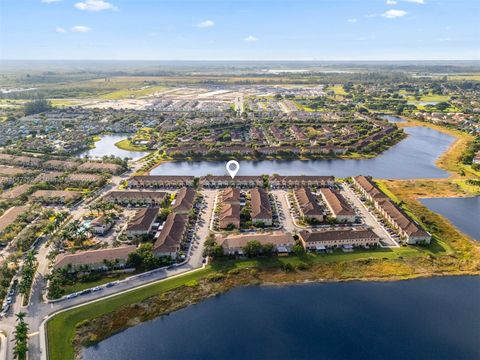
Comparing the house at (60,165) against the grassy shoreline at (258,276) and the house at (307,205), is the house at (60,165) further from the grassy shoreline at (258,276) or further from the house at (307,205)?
the house at (307,205)

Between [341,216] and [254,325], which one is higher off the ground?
[341,216]

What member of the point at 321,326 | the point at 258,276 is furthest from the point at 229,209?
the point at 321,326

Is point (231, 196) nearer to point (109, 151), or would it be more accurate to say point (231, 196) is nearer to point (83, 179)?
point (83, 179)

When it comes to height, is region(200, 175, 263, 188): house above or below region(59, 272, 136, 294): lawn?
above

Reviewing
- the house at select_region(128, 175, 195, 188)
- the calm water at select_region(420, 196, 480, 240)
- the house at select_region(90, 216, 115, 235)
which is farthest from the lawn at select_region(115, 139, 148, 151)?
the calm water at select_region(420, 196, 480, 240)

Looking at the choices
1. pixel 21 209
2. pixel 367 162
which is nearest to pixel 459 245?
pixel 367 162

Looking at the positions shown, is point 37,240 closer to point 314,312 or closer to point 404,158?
point 314,312

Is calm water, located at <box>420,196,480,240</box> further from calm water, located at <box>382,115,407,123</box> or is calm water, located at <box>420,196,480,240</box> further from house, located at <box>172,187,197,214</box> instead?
calm water, located at <box>382,115,407,123</box>
